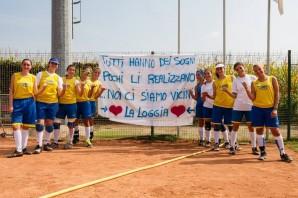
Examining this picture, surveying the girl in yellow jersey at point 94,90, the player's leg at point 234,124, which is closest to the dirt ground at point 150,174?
the player's leg at point 234,124

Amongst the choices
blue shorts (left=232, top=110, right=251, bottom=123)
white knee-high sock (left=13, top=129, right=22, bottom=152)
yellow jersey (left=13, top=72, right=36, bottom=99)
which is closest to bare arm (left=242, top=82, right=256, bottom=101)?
blue shorts (left=232, top=110, right=251, bottom=123)

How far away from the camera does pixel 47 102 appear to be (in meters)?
10.8

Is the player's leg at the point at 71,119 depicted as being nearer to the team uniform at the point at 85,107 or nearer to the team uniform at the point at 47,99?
the team uniform at the point at 85,107

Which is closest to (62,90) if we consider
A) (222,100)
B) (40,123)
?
(40,123)

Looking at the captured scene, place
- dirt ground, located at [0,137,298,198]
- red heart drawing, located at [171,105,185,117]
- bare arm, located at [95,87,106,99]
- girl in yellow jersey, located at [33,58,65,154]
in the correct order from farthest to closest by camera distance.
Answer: red heart drawing, located at [171,105,185,117], bare arm, located at [95,87,106,99], girl in yellow jersey, located at [33,58,65,154], dirt ground, located at [0,137,298,198]

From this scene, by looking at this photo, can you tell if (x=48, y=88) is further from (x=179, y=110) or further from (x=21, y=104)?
(x=179, y=110)

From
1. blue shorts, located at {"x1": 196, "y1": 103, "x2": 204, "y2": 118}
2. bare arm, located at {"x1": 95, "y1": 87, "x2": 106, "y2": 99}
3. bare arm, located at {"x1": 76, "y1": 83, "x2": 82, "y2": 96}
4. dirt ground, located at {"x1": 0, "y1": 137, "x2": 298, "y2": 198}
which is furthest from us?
bare arm, located at {"x1": 95, "y1": 87, "x2": 106, "y2": 99}

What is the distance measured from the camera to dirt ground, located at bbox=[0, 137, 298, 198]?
6793 mm

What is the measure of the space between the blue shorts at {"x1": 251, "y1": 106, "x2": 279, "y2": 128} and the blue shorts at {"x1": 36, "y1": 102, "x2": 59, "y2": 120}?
4629mm

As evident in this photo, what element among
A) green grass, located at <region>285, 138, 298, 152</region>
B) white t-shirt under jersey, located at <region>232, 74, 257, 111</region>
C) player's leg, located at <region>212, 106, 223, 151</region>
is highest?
white t-shirt under jersey, located at <region>232, 74, 257, 111</region>

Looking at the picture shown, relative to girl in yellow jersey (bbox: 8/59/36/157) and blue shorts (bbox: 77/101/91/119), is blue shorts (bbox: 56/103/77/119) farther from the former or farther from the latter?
girl in yellow jersey (bbox: 8/59/36/157)

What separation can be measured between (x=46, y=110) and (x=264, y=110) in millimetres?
4998

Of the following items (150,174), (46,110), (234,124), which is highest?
(46,110)

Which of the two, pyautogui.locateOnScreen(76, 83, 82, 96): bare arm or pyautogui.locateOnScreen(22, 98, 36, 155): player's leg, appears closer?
pyautogui.locateOnScreen(22, 98, 36, 155): player's leg
